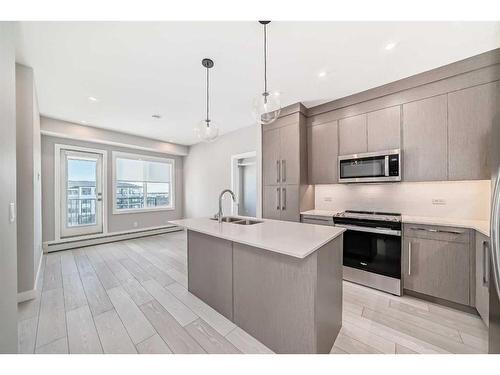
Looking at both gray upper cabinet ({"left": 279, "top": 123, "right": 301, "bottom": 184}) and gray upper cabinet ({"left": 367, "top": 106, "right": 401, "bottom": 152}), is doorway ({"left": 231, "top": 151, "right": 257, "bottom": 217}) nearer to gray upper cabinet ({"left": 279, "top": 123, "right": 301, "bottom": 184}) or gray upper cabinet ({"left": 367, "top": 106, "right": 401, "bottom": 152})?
gray upper cabinet ({"left": 279, "top": 123, "right": 301, "bottom": 184})

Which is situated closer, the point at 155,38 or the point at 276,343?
the point at 276,343

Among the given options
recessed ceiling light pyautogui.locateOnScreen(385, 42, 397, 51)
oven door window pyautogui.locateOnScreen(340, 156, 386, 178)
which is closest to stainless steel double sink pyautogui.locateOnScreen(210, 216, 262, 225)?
oven door window pyautogui.locateOnScreen(340, 156, 386, 178)

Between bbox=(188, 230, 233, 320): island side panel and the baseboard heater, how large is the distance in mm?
3515

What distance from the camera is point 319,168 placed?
130 inches

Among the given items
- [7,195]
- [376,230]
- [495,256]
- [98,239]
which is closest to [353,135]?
[376,230]

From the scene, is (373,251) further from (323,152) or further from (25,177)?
(25,177)

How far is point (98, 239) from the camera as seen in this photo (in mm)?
4562

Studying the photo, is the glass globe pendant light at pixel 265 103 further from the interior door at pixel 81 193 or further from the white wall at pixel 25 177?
the interior door at pixel 81 193

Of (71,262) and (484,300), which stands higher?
(484,300)

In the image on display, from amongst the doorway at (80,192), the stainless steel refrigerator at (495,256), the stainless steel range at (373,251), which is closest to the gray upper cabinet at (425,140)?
the stainless steel range at (373,251)

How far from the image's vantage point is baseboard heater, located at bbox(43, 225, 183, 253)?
3.98 metres

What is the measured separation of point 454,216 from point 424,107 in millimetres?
1375

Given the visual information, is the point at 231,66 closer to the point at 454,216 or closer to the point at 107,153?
the point at 454,216

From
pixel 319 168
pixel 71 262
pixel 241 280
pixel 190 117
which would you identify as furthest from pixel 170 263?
pixel 319 168
